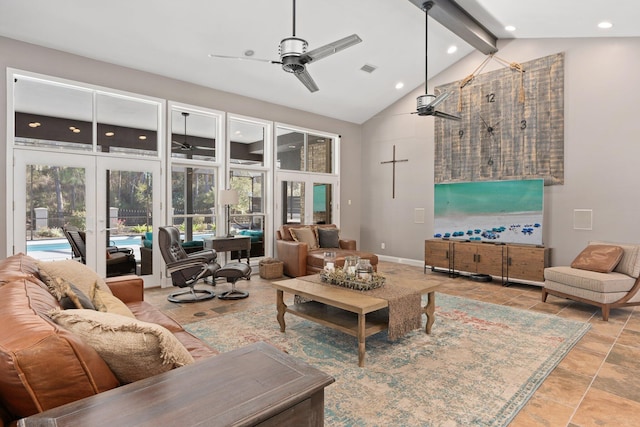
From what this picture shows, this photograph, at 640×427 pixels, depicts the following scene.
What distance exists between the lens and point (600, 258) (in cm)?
454

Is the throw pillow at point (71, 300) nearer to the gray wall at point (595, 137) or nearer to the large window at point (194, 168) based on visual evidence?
the large window at point (194, 168)

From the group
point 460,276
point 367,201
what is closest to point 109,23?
point 367,201

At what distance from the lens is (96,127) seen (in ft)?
16.8

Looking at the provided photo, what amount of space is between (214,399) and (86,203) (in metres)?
4.98

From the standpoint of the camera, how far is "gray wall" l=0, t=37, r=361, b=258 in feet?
14.4

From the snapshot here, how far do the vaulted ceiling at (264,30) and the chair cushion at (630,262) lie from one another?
2917mm

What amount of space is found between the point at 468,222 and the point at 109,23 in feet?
21.0

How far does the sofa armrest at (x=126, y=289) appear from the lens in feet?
9.89

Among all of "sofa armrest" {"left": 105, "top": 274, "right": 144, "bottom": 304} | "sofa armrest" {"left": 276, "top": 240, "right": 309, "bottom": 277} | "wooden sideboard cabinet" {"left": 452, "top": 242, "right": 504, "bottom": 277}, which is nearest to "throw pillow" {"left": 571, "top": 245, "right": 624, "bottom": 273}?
"wooden sideboard cabinet" {"left": 452, "top": 242, "right": 504, "bottom": 277}

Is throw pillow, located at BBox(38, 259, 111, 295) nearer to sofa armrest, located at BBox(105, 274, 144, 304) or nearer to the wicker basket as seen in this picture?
sofa armrest, located at BBox(105, 274, 144, 304)

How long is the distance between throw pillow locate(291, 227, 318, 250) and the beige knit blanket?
3.37 meters

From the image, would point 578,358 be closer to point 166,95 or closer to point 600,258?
point 600,258

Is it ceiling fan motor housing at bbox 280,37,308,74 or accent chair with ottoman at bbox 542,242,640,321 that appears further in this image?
accent chair with ottoman at bbox 542,242,640,321

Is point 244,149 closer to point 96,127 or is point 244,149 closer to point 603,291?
point 96,127
